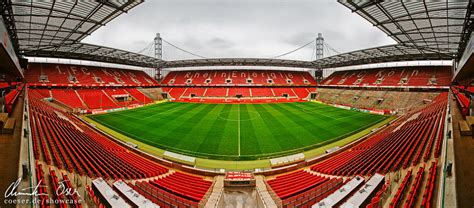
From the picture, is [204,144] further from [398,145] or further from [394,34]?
[394,34]

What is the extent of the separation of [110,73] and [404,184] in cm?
5592

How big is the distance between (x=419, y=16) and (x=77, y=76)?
52.7m

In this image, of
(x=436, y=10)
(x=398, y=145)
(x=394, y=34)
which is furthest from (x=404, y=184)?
(x=394, y=34)

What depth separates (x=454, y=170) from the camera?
547 centimetres

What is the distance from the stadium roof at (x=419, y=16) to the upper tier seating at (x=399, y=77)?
25.5 metres

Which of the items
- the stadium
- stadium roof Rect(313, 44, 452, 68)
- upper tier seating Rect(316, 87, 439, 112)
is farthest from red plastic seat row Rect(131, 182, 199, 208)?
upper tier seating Rect(316, 87, 439, 112)

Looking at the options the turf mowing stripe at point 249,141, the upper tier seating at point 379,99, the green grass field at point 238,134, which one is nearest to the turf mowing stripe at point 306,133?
the green grass field at point 238,134

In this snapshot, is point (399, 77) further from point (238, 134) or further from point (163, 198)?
point (163, 198)

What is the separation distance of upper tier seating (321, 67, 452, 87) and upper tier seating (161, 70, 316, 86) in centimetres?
1129

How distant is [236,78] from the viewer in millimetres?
57406

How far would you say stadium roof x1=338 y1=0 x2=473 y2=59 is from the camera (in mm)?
10867

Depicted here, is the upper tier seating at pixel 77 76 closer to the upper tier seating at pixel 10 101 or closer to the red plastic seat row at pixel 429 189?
the upper tier seating at pixel 10 101

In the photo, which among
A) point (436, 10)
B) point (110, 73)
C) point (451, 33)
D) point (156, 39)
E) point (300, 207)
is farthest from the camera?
point (156, 39)

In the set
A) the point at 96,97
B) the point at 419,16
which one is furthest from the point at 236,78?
the point at 419,16
